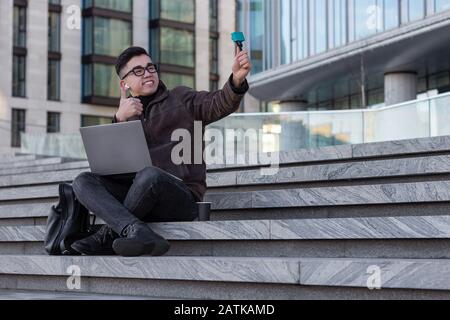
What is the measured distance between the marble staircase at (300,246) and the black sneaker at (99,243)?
17 cm

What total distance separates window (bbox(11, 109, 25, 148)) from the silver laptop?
37.0 meters

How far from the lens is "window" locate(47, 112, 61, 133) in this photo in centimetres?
4394

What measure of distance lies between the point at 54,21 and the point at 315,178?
129 ft

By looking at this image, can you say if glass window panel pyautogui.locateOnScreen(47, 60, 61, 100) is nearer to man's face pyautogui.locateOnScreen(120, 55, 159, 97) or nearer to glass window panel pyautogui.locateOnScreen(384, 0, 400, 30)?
glass window panel pyautogui.locateOnScreen(384, 0, 400, 30)

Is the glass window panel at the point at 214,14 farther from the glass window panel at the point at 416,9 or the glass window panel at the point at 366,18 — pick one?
the glass window panel at the point at 416,9

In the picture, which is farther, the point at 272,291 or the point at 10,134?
the point at 10,134

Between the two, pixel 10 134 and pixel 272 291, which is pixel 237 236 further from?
pixel 10 134

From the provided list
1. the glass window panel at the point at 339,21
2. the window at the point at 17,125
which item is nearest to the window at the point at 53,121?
the window at the point at 17,125

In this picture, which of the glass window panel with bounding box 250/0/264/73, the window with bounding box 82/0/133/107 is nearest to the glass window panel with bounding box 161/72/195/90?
the window with bounding box 82/0/133/107

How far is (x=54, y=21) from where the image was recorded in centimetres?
4450
